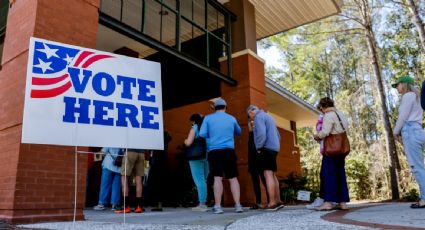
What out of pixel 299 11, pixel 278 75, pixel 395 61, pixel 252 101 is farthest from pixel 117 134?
pixel 278 75

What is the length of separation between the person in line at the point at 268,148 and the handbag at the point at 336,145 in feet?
3.03

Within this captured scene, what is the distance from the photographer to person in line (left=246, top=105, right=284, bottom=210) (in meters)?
5.66

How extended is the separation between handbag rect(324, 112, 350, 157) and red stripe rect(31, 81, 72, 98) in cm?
356

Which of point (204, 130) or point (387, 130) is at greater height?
point (387, 130)

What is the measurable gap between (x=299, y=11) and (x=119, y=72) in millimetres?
7023

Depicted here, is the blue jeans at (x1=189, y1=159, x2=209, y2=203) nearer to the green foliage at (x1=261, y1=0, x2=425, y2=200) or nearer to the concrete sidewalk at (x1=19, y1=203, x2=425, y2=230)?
the concrete sidewalk at (x1=19, y1=203, x2=425, y2=230)

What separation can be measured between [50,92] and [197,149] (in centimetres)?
285

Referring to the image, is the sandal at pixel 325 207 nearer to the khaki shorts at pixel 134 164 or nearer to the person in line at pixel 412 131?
the person in line at pixel 412 131

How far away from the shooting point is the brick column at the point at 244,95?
7.66 meters

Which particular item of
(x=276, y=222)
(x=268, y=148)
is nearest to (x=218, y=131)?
(x=268, y=148)

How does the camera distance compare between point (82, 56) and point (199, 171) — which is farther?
point (199, 171)

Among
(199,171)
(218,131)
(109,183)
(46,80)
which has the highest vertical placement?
(46,80)

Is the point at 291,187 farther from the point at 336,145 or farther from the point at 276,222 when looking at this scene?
the point at 276,222

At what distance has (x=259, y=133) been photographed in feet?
19.1
